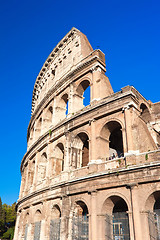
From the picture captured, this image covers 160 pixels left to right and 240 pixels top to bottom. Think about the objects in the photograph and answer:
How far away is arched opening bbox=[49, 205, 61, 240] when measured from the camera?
1225 cm

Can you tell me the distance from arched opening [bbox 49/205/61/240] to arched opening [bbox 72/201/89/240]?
1.35 metres

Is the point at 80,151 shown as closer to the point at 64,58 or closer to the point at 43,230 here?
the point at 43,230

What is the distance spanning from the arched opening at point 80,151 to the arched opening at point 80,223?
2.35m

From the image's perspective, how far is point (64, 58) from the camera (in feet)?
64.7

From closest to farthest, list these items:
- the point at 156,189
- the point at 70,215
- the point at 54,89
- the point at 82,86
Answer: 1. the point at 156,189
2. the point at 70,215
3. the point at 82,86
4. the point at 54,89

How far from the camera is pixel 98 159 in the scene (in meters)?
11.8

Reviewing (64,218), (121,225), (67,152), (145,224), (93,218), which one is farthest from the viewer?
(67,152)

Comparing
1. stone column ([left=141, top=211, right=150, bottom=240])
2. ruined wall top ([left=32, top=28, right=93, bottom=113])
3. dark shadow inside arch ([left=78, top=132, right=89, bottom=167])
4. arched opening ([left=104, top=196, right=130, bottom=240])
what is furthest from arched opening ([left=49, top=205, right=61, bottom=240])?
ruined wall top ([left=32, top=28, right=93, bottom=113])

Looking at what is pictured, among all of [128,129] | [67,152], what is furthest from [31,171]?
[128,129]

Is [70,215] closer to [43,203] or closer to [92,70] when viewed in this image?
[43,203]

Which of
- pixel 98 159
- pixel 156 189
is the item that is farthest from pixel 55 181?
pixel 156 189

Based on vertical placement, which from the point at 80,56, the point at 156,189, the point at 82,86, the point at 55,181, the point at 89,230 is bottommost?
the point at 89,230

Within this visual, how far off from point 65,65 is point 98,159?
10.1 m

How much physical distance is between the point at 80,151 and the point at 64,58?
965 cm
